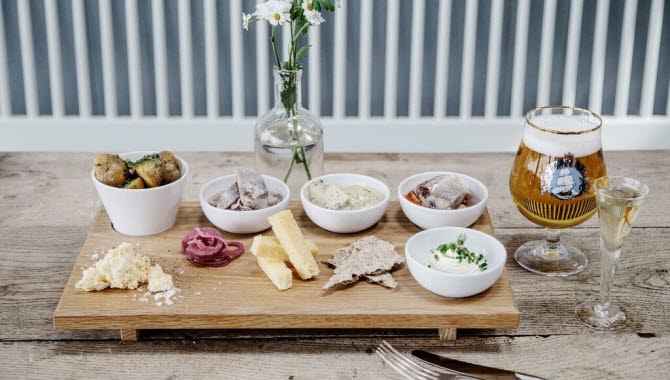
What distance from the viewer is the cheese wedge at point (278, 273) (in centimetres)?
125

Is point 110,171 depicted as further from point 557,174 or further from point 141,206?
point 557,174

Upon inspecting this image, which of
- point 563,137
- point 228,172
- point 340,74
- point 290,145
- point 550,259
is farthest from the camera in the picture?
point 340,74

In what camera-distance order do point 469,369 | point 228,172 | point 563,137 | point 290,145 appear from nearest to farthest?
point 469,369
point 563,137
point 290,145
point 228,172

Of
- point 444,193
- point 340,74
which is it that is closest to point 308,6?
point 444,193

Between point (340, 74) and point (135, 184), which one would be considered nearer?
point (135, 184)

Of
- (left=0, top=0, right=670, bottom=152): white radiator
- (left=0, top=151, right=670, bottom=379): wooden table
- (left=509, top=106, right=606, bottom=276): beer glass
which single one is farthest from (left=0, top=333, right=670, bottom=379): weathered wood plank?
(left=0, top=0, right=670, bottom=152): white radiator

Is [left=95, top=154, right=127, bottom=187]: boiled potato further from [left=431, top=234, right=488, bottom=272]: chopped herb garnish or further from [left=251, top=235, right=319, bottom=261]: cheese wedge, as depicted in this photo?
[left=431, top=234, right=488, bottom=272]: chopped herb garnish

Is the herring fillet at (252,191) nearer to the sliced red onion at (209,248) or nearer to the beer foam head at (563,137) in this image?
the sliced red onion at (209,248)

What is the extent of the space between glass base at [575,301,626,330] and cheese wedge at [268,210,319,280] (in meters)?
0.40

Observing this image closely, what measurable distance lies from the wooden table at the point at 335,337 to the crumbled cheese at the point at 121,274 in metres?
0.07

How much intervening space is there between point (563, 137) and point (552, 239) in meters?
0.21

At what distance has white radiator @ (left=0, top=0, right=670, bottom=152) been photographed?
9.26 ft

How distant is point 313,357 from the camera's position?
118cm

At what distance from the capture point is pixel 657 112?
3154 mm
